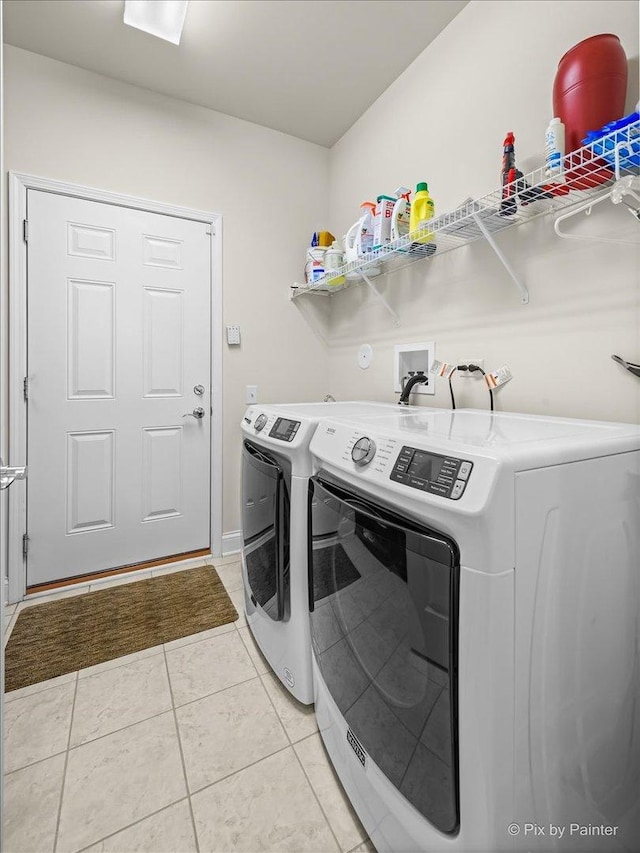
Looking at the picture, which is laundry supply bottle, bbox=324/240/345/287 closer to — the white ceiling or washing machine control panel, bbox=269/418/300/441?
the white ceiling

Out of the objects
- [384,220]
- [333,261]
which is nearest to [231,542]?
[333,261]

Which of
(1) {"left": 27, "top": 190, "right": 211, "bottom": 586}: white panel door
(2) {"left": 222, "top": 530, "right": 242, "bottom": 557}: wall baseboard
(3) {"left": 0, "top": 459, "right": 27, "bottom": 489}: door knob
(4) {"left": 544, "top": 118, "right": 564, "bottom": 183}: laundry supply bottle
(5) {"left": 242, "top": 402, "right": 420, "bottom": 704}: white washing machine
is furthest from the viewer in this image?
(2) {"left": 222, "top": 530, "right": 242, "bottom": 557}: wall baseboard

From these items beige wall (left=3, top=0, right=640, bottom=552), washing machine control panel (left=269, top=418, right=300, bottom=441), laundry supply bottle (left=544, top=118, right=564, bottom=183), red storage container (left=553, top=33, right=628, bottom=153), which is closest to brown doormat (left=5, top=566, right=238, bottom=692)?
beige wall (left=3, top=0, right=640, bottom=552)

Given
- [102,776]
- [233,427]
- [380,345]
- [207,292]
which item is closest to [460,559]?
[102,776]

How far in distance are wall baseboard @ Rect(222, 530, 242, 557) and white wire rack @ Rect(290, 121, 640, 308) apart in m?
1.76

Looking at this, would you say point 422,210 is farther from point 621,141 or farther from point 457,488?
point 457,488

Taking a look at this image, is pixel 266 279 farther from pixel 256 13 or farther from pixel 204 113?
pixel 256 13

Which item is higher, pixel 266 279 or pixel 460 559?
pixel 266 279

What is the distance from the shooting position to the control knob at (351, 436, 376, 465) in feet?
2.99

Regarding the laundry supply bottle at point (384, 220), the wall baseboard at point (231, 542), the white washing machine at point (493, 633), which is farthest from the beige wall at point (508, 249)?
the wall baseboard at point (231, 542)

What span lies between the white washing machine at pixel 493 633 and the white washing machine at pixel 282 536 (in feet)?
0.96

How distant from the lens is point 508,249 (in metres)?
1.54

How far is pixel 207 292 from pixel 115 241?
54 cm

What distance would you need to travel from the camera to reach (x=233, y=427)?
2.61 m
